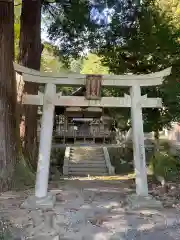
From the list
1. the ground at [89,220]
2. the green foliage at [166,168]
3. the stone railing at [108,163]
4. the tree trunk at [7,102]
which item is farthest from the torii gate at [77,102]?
the stone railing at [108,163]

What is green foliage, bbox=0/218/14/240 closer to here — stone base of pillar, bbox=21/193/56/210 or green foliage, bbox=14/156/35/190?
stone base of pillar, bbox=21/193/56/210

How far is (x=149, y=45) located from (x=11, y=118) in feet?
18.4

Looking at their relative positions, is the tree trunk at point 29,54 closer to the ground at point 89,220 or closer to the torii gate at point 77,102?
the torii gate at point 77,102

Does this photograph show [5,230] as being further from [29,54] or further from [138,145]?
[29,54]

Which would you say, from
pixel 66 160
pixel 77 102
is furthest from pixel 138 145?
pixel 66 160

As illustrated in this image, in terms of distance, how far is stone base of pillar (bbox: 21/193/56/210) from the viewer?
18.6 ft

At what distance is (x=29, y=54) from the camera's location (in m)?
9.59

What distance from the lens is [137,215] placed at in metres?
5.39

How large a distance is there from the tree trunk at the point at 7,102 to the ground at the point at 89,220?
2.01 feet

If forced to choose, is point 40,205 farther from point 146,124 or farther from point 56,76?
point 146,124

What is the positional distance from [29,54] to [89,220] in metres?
6.00

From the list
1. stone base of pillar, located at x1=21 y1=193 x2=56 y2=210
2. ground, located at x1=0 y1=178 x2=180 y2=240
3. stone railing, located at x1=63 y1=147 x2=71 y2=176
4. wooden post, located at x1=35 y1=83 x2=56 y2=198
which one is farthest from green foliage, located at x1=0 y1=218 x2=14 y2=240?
stone railing, located at x1=63 y1=147 x2=71 y2=176

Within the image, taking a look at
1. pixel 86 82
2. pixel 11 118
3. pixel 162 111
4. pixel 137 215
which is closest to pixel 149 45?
pixel 162 111

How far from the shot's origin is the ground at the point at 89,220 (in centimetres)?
450
